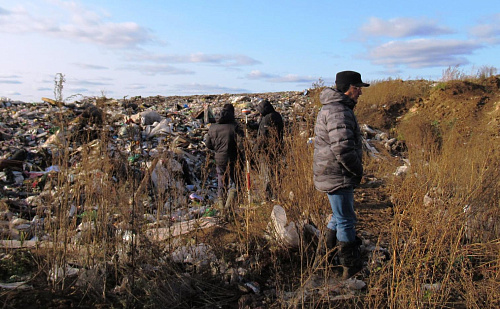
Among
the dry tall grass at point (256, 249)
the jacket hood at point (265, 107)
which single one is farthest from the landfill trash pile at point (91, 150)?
the jacket hood at point (265, 107)

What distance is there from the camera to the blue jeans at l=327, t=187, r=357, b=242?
298 cm

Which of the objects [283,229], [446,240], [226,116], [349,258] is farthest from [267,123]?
[446,240]

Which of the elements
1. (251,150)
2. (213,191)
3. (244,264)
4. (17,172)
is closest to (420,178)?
(251,150)

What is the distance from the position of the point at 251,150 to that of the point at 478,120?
848cm

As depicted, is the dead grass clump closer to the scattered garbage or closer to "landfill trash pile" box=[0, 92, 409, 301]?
"landfill trash pile" box=[0, 92, 409, 301]

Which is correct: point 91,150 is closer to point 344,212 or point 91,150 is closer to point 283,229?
point 283,229

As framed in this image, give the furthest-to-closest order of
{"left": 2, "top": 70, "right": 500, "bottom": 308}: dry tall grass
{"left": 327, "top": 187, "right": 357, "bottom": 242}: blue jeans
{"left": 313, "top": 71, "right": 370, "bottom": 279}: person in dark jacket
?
{"left": 327, "top": 187, "right": 357, "bottom": 242}: blue jeans < {"left": 313, "top": 71, "right": 370, "bottom": 279}: person in dark jacket < {"left": 2, "top": 70, "right": 500, "bottom": 308}: dry tall grass

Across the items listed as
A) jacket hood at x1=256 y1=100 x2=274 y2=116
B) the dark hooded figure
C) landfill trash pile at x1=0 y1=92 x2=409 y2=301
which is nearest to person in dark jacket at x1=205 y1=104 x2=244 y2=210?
landfill trash pile at x1=0 y1=92 x2=409 y2=301

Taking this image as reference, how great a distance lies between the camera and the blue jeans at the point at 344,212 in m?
2.98

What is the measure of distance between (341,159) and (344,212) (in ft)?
1.53

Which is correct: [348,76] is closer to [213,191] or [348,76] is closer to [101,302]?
[101,302]

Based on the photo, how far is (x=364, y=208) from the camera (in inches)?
193

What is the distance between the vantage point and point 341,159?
285cm

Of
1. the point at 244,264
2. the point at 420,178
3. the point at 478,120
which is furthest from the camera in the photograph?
the point at 478,120
